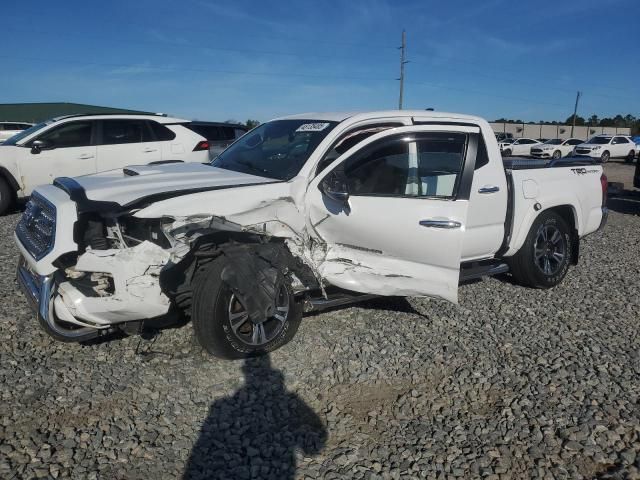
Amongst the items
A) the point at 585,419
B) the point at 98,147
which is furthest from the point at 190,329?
the point at 98,147

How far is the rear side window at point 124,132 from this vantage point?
9.84 m

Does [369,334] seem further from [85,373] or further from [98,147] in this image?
[98,147]

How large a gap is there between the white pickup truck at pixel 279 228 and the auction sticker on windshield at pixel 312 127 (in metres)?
0.02

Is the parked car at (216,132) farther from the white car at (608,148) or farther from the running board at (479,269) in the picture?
the white car at (608,148)

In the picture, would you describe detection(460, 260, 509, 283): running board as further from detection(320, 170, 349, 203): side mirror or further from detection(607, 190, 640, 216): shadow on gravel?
detection(607, 190, 640, 216): shadow on gravel

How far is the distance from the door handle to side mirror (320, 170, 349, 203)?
712mm

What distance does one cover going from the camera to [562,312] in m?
5.17

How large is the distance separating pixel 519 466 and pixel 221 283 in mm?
2194

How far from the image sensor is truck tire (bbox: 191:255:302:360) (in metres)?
3.61

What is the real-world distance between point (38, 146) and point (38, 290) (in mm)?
6587

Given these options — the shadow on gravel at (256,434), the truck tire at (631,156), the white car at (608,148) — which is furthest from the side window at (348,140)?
the truck tire at (631,156)

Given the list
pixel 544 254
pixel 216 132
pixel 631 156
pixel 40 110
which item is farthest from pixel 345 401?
pixel 40 110

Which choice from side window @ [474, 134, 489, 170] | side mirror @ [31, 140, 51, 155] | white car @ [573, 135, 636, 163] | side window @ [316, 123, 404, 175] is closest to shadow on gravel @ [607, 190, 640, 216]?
side window @ [474, 134, 489, 170]

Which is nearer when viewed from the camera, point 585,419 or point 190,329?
point 585,419
